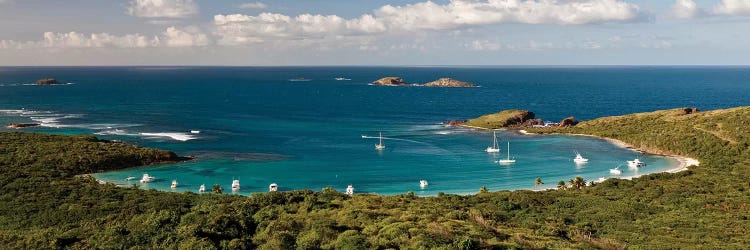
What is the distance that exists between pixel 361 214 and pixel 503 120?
89979 millimetres

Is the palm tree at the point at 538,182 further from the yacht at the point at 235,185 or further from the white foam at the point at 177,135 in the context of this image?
the white foam at the point at 177,135

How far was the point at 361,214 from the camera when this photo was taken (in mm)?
36281

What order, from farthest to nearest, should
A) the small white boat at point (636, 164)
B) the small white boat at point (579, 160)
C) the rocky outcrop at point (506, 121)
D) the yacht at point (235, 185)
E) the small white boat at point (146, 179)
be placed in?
1. the rocky outcrop at point (506, 121)
2. the small white boat at point (579, 160)
3. the small white boat at point (636, 164)
4. the small white boat at point (146, 179)
5. the yacht at point (235, 185)

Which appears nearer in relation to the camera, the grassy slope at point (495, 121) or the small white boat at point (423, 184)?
the small white boat at point (423, 184)

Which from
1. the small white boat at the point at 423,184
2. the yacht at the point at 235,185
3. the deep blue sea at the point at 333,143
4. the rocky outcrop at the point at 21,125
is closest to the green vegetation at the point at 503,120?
the deep blue sea at the point at 333,143

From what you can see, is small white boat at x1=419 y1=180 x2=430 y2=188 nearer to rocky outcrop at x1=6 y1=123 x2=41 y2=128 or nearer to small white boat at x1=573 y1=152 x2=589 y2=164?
small white boat at x1=573 y1=152 x2=589 y2=164

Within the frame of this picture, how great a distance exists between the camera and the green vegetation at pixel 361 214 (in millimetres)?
30891

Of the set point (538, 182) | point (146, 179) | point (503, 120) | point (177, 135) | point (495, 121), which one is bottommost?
point (538, 182)

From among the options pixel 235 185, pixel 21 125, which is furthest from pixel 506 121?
pixel 21 125

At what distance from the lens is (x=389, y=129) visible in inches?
4754

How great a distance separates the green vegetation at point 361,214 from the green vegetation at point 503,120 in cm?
4352

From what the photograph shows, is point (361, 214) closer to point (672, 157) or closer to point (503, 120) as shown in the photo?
point (672, 157)

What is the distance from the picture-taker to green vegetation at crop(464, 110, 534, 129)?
394 ft

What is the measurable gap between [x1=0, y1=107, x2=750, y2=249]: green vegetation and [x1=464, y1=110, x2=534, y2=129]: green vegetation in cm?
4352
